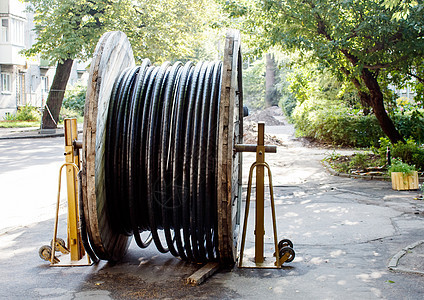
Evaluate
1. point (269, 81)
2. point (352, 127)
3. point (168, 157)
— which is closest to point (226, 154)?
point (168, 157)

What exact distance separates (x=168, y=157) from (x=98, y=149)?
2.16ft

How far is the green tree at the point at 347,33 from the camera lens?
11406mm

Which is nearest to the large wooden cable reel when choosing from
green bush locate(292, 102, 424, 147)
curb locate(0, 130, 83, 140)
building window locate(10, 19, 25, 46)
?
green bush locate(292, 102, 424, 147)

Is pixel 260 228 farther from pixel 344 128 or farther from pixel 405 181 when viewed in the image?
pixel 344 128

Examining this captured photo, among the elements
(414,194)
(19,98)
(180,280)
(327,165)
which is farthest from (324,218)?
(19,98)

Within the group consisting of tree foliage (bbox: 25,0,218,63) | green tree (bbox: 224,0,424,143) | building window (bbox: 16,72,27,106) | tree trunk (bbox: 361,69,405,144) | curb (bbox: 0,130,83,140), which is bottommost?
curb (bbox: 0,130,83,140)

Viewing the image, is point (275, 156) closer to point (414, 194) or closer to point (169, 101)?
point (414, 194)

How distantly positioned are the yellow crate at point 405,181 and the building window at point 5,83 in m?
33.3

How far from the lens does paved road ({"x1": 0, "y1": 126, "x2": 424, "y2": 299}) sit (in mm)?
5059

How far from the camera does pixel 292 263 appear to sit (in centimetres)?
595

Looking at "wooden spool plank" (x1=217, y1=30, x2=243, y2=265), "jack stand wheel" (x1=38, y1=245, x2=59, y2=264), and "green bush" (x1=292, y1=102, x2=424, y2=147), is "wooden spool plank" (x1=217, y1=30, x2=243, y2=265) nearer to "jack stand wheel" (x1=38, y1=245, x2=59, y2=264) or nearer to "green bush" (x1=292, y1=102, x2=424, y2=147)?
"jack stand wheel" (x1=38, y1=245, x2=59, y2=264)

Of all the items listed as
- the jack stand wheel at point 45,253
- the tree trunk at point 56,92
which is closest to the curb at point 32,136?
the tree trunk at point 56,92

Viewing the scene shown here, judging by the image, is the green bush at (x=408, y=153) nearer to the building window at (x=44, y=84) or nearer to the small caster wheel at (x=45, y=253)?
the small caster wheel at (x=45, y=253)

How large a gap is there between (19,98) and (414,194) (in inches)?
1417
